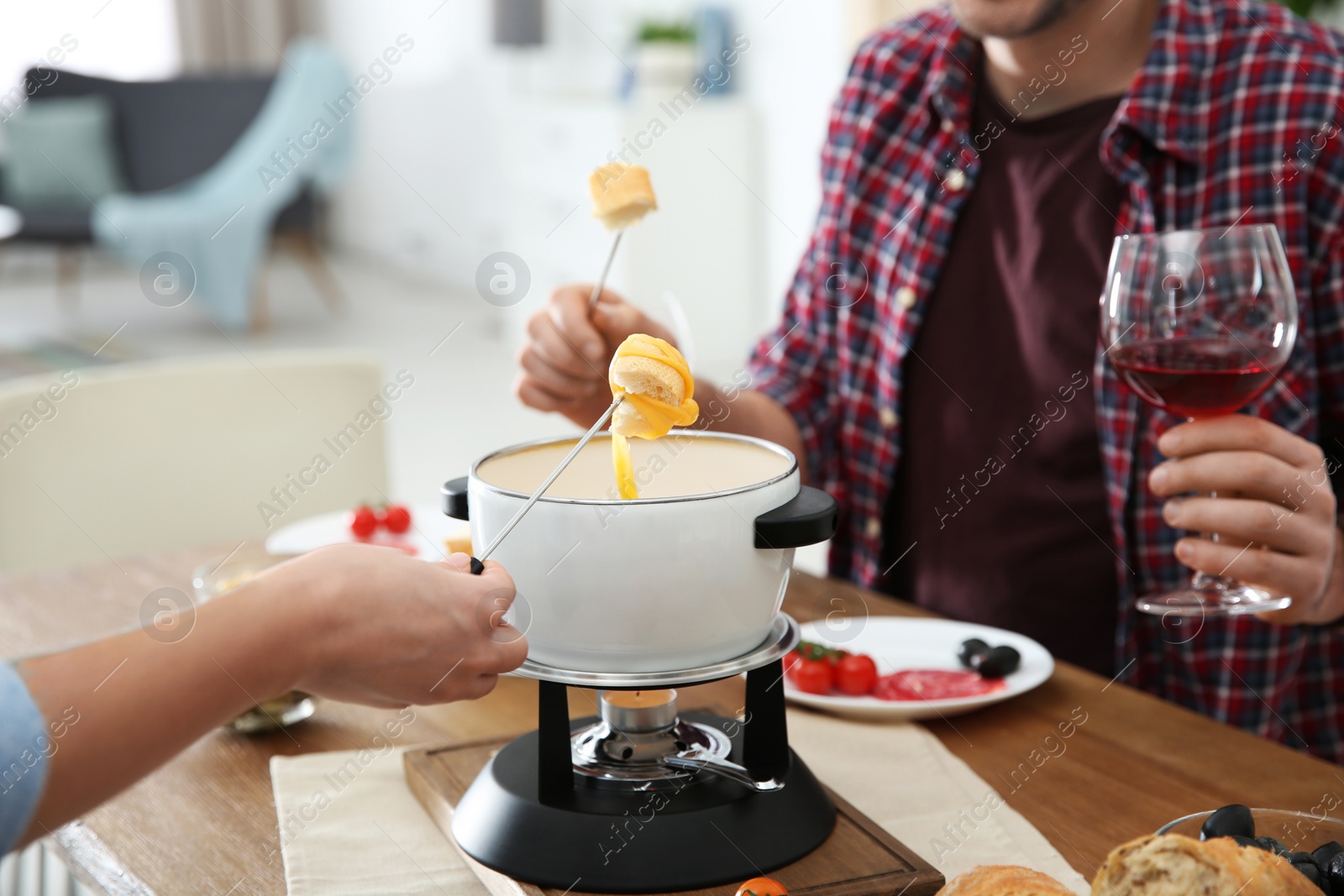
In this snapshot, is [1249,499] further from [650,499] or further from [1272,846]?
[650,499]

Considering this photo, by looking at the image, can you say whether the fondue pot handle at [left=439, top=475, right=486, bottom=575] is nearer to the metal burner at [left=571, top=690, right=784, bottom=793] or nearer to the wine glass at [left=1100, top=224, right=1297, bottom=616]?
the metal burner at [left=571, top=690, right=784, bottom=793]

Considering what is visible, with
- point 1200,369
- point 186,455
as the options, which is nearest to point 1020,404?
point 1200,369

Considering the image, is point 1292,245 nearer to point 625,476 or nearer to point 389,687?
point 625,476

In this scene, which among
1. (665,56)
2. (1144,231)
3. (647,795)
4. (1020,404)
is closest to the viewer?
(647,795)

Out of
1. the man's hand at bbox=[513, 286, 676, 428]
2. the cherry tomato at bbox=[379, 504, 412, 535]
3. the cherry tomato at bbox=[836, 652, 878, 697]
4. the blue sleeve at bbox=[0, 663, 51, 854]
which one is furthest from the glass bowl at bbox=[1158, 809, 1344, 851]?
the cherry tomato at bbox=[379, 504, 412, 535]

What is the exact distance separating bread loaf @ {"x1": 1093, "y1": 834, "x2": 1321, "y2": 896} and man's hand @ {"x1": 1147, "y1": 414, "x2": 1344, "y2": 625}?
0.42 metres

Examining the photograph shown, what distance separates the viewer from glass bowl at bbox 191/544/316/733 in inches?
39.4

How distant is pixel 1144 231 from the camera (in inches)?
53.3

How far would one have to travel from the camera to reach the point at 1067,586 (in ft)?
4.83

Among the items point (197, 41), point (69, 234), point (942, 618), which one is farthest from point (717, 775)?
point (197, 41)

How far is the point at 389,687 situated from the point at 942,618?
66 centimetres

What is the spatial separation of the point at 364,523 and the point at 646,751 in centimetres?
66

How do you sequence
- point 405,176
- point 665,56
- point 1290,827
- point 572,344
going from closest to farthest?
point 1290,827, point 572,344, point 665,56, point 405,176

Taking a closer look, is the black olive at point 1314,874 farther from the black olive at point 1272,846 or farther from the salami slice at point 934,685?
the salami slice at point 934,685
